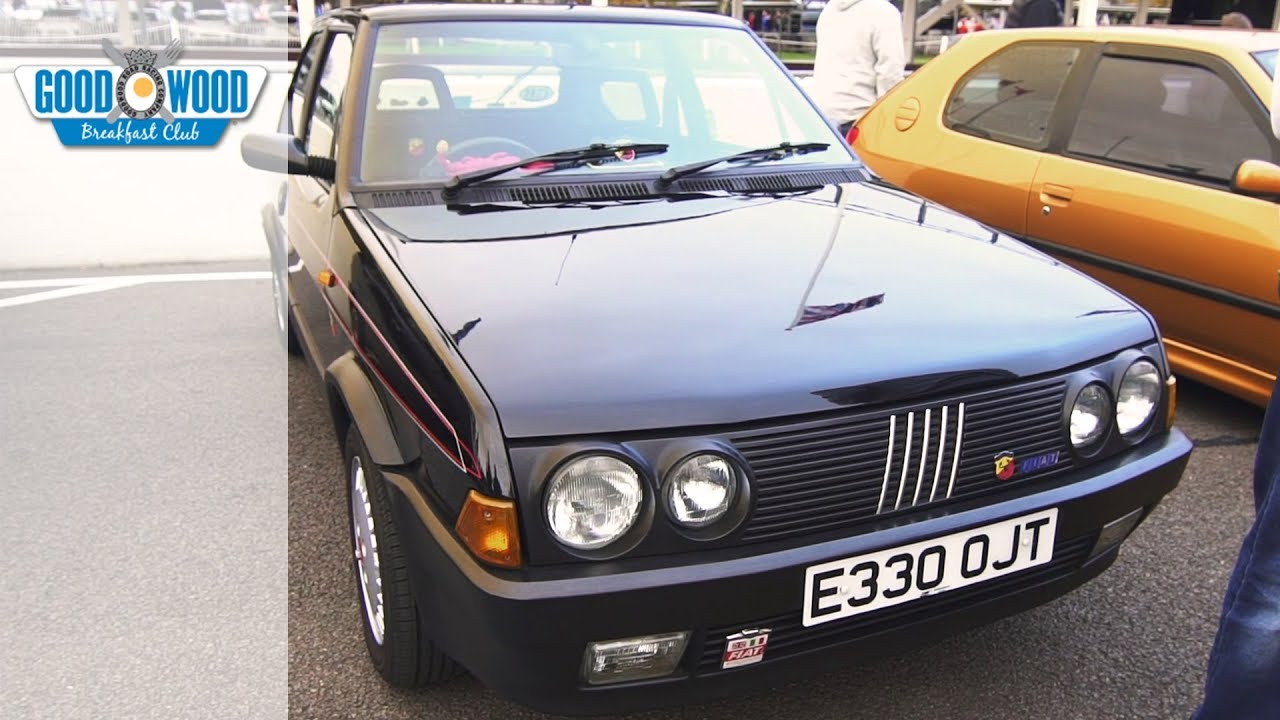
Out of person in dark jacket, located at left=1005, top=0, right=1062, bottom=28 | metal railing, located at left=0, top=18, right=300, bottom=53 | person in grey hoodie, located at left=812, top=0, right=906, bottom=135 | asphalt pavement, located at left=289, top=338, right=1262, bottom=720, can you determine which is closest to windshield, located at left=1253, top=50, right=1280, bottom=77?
asphalt pavement, located at left=289, top=338, right=1262, bottom=720

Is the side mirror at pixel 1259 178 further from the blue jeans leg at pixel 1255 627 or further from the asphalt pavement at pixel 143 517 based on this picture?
the asphalt pavement at pixel 143 517

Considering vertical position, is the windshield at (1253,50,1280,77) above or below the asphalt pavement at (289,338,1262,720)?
above

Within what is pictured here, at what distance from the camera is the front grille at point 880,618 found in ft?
5.85

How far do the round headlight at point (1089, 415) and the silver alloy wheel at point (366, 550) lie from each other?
55.7 inches

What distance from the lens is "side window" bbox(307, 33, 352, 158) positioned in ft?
→ 9.65

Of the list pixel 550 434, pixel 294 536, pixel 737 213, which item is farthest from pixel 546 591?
pixel 294 536

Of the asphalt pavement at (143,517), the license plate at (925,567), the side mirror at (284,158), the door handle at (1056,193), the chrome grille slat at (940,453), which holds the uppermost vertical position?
the side mirror at (284,158)

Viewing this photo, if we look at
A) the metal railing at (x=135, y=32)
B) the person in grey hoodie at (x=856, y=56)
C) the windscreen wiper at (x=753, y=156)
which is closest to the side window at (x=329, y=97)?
the windscreen wiper at (x=753, y=156)

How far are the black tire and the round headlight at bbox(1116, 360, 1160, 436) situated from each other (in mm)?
1444

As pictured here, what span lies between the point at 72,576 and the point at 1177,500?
3180mm

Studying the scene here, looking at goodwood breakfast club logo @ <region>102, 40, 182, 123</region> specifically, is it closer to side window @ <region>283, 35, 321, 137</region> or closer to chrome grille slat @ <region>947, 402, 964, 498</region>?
side window @ <region>283, 35, 321, 137</region>

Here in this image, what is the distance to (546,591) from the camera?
1664 millimetres

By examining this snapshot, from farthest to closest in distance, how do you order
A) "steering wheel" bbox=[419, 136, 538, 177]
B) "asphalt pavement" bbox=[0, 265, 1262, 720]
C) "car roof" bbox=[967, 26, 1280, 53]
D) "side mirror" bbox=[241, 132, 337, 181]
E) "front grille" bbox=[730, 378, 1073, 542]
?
"car roof" bbox=[967, 26, 1280, 53] < "side mirror" bbox=[241, 132, 337, 181] < "steering wheel" bbox=[419, 136, 538, 177] < "asphalt pavement" bbox=[0, 265, 1262, 720] < "front grille" bbox=[730, 378, 1073, 542]

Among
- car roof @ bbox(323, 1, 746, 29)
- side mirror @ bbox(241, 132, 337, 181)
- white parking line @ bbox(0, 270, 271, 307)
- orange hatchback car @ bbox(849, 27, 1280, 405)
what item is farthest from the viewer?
white parking line @ bbox(0, 270, 271, 307)
